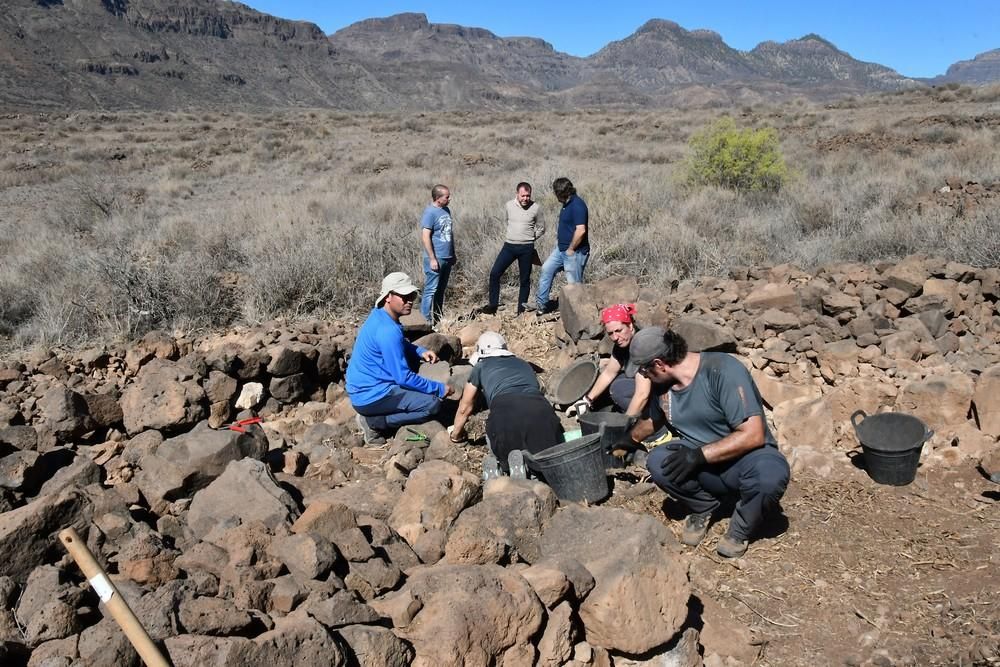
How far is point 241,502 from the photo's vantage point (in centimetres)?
390

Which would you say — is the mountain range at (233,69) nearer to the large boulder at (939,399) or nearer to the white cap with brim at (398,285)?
the white cap with brim at (398,285)

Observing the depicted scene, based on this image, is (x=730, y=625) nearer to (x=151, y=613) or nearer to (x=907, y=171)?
(x=151, y=613)

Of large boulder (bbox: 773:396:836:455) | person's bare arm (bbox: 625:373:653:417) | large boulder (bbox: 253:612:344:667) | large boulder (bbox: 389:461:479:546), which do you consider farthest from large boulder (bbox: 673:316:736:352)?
large boulder (bbox: 253:612:344:667)

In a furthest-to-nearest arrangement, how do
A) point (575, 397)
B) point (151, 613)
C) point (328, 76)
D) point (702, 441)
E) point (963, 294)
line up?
point (328, 76) → point (963, 294) → point (575, 397) → point (702, 441) → point (151, 613)

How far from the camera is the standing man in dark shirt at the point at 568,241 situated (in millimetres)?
7582

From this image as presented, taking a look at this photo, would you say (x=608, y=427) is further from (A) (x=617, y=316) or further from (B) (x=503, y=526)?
(B) (x=503, y=526)

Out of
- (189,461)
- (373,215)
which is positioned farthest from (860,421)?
(373,215)

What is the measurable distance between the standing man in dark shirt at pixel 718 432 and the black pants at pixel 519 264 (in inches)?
164

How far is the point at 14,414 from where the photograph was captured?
17.7 feet

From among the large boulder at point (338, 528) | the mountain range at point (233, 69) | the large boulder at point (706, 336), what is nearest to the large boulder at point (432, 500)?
the large boulder at point (338, 528)

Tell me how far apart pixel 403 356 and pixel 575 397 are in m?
1.55

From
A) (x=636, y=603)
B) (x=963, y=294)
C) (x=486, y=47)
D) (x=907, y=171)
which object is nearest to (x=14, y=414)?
(x=636, y=603)

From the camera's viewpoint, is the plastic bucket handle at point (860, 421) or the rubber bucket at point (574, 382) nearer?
the plastic bucket handle at point (860, 421)

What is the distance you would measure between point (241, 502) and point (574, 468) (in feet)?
6.28
